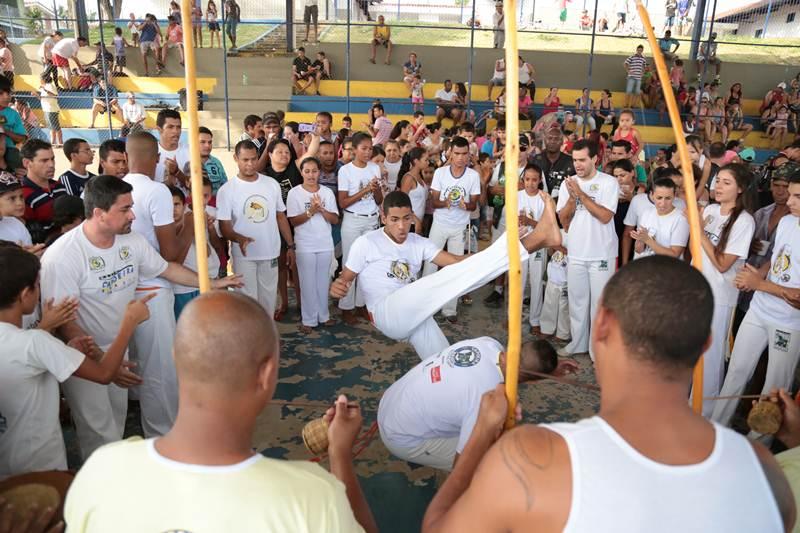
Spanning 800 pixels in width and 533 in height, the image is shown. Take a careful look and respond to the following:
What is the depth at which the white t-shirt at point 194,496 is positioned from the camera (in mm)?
1390

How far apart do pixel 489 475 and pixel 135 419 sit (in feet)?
12.9

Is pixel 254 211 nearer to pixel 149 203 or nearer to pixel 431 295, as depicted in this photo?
pixel 149 203

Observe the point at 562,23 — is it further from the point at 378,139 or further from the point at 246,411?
the point at 246,411

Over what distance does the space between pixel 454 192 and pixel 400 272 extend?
7.13ft

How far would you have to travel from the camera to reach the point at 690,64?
18.7 m

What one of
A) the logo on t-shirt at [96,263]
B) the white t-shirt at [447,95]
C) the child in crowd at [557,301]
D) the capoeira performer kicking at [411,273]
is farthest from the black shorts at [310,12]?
the logo on t-shirt at [96,263]

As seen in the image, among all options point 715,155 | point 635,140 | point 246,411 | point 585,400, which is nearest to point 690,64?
point 635,140

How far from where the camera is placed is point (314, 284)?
6320mm

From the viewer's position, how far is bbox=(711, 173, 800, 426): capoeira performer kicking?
3.89 m

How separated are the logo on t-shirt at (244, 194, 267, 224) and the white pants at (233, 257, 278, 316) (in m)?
0.41

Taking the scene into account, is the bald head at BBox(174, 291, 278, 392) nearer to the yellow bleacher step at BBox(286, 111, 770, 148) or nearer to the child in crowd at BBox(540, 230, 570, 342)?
the child in crowd at BBox(540, 230, 570, 342)

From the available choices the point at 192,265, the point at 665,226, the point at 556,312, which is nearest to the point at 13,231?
the point at 192,265

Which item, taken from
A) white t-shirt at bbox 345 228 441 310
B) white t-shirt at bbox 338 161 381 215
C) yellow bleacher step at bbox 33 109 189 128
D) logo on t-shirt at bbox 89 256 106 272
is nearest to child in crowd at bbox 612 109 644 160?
white t-shirt at bbox 338 161 381 215

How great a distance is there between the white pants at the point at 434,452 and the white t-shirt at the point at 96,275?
1922mm
